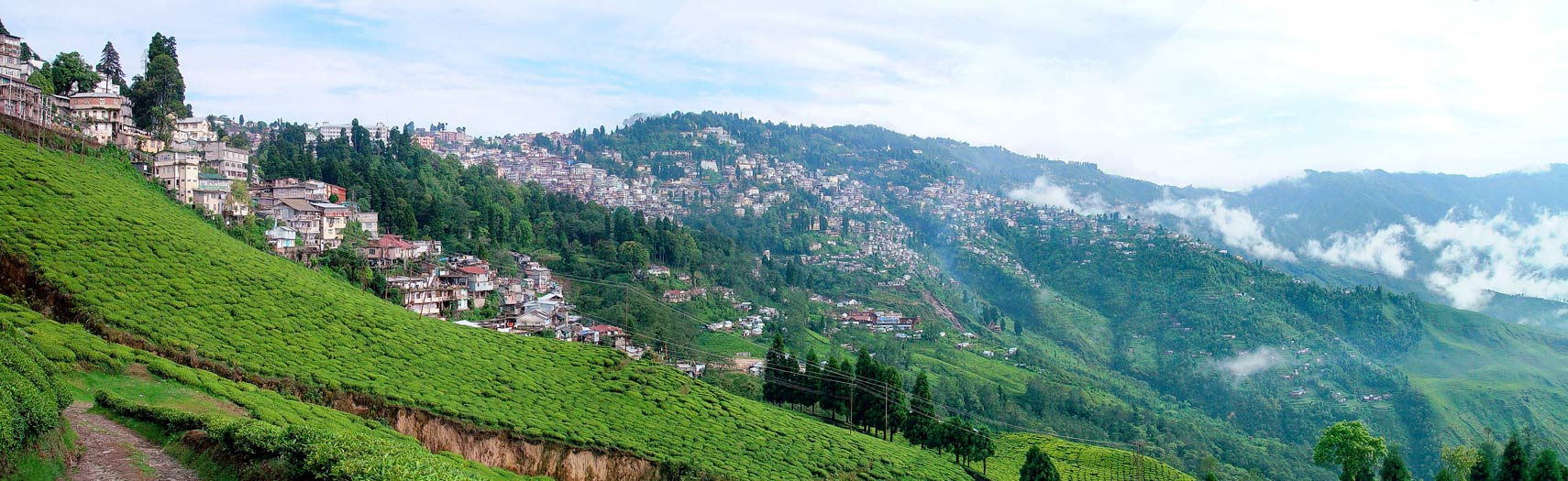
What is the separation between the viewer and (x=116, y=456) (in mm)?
11953

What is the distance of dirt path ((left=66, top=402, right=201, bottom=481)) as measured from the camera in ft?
37.4

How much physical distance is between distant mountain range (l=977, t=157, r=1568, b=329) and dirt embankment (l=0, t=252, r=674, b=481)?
447 feet

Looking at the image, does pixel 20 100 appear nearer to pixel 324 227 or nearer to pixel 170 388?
pixel 324 227

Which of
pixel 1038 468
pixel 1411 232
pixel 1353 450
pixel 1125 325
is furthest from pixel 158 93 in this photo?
pixel 1411 232

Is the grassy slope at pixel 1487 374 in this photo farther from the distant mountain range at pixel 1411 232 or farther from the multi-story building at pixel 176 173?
the multi-story building at pixel 176 173

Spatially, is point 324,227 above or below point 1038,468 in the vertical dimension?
above

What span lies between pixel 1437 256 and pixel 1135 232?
218 feet

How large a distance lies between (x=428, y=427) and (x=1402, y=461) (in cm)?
3384

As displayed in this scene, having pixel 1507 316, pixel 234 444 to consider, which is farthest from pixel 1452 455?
pixel 1507 316

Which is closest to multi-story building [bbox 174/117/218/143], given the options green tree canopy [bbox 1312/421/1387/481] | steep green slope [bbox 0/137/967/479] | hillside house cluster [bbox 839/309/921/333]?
steep green slope [bbox 0/137/967/479]

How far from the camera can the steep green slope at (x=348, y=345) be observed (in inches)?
762

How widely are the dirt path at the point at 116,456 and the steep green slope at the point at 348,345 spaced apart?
18.2 feet

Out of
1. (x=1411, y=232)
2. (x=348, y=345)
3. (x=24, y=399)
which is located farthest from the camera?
(x=1411, y=232)

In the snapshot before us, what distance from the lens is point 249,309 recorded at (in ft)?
71.5
